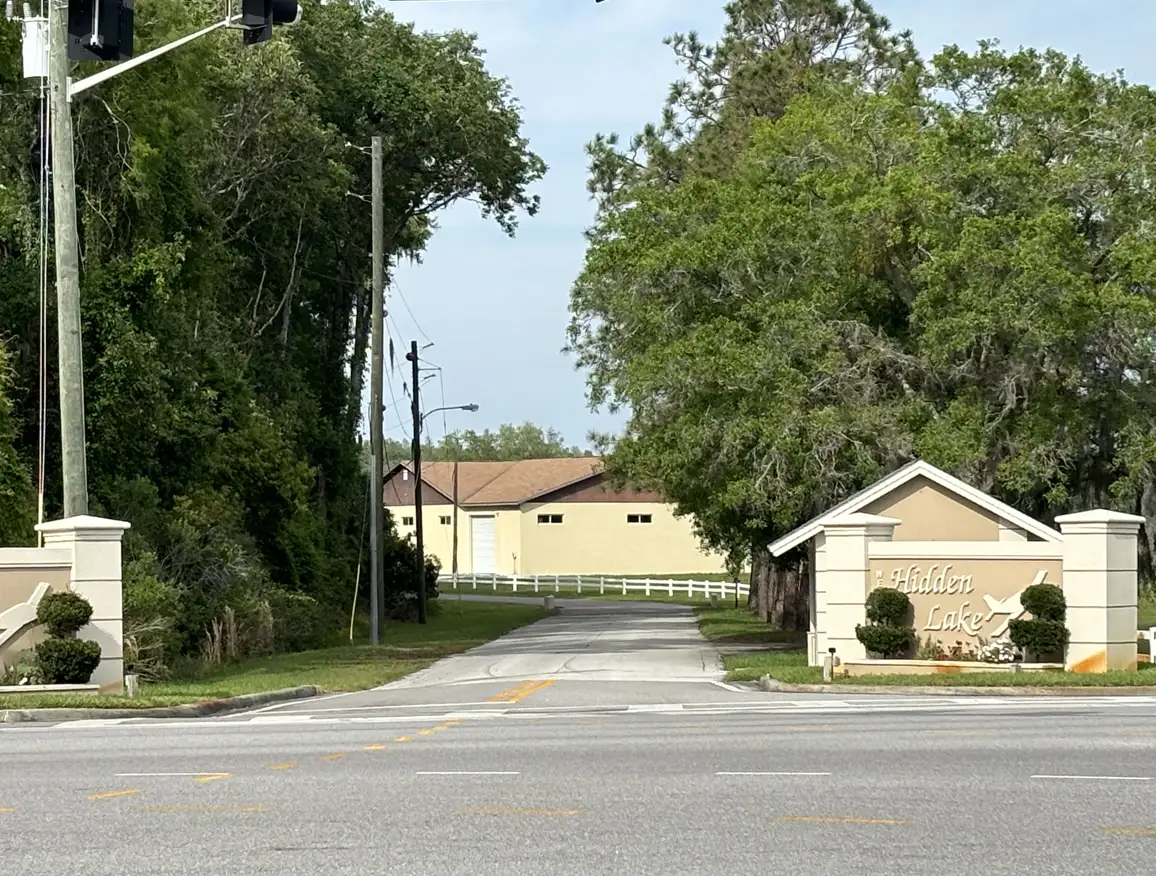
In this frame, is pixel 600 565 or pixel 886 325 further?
pixel 600 565

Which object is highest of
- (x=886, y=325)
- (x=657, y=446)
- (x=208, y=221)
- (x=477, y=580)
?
(x=208, y=221)

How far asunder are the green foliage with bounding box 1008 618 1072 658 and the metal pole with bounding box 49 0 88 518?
14.4m

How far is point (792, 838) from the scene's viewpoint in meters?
9.64

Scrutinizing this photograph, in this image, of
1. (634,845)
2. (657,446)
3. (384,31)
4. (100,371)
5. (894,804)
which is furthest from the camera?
(384,31)

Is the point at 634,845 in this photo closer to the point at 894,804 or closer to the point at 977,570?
the point at 894,804

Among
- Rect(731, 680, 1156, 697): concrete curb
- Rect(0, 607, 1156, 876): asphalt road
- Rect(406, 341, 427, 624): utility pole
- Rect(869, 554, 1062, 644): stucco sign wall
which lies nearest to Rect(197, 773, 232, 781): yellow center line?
Rect(0, 607, 1156, 876): asphalt road

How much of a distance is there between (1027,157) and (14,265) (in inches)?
792

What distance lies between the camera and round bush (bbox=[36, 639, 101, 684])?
23.4 meters

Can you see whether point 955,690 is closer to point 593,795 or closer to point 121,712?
point 121,712

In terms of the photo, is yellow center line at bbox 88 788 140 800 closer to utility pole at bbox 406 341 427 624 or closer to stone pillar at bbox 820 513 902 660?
stone pillar at bbox 820 513 902 660

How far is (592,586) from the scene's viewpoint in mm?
87312

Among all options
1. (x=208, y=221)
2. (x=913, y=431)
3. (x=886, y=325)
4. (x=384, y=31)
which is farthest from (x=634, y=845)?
(x=384, y=31)

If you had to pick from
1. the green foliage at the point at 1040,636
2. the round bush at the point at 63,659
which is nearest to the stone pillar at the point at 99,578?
the round bush at the point at 63,659

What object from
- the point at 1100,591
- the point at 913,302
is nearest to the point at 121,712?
the point at 1100,591
